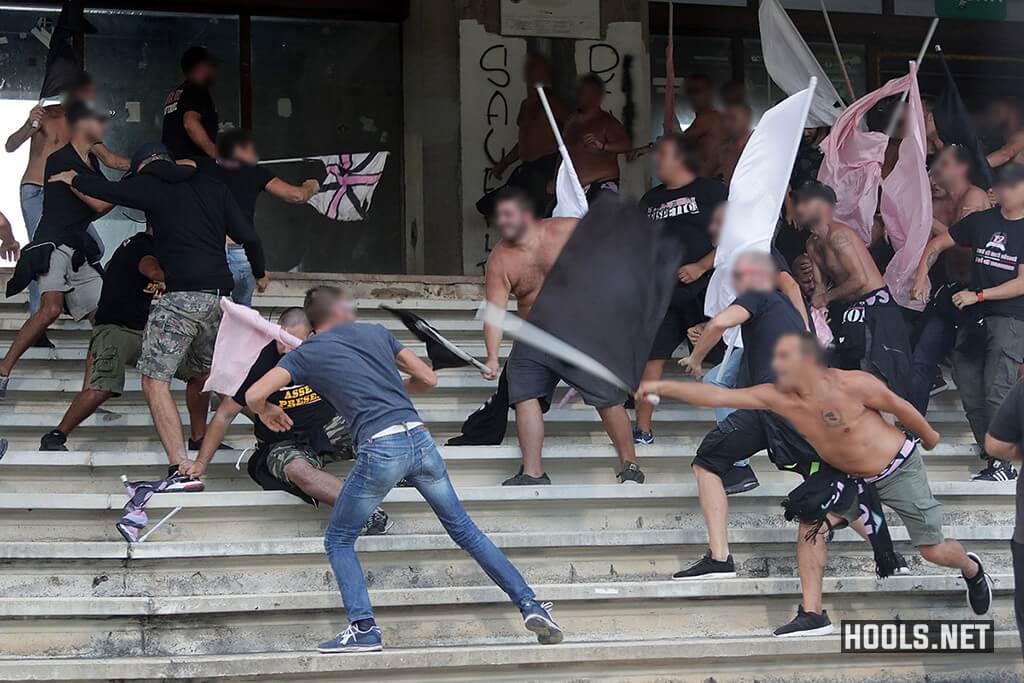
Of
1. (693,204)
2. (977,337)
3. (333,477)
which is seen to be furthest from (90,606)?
(977,337)

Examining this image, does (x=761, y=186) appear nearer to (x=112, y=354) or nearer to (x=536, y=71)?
(x=112, y=354)

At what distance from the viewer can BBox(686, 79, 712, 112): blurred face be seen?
32.3 feet

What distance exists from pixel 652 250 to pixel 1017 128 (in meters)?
5.05

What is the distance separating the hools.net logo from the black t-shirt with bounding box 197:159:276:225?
4.19m

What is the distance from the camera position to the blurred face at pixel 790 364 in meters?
5.94

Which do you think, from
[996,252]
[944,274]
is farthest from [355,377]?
[944,274]

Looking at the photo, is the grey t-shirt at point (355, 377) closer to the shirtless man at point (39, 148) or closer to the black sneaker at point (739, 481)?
the black sneaker at point (739, 481)

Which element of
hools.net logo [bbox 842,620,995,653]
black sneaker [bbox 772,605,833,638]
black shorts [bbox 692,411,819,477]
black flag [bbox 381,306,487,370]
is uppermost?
black flag [bbox 381,306,487,370]

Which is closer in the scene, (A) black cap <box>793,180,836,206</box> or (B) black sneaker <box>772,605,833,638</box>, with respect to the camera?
(B) black sneaker <box>772,605,833,638</box>

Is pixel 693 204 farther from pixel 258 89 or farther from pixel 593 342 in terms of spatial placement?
pixel 258 89

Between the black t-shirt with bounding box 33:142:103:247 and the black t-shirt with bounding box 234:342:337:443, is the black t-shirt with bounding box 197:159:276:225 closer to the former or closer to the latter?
the black t-shirt with bounding box 33:142:103:247

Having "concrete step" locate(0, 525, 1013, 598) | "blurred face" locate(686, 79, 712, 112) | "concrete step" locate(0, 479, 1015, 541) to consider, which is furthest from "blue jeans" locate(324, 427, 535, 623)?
"blurred face" locate(686, 79, 712, 112)

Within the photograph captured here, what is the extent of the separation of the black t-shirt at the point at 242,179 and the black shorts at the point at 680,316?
2.53 m

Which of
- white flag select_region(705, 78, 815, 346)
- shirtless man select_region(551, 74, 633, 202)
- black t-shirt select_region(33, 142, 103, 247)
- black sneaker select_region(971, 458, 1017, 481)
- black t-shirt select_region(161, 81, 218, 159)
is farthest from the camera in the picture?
shirtless man select_region(551, 74, 633, 202)
